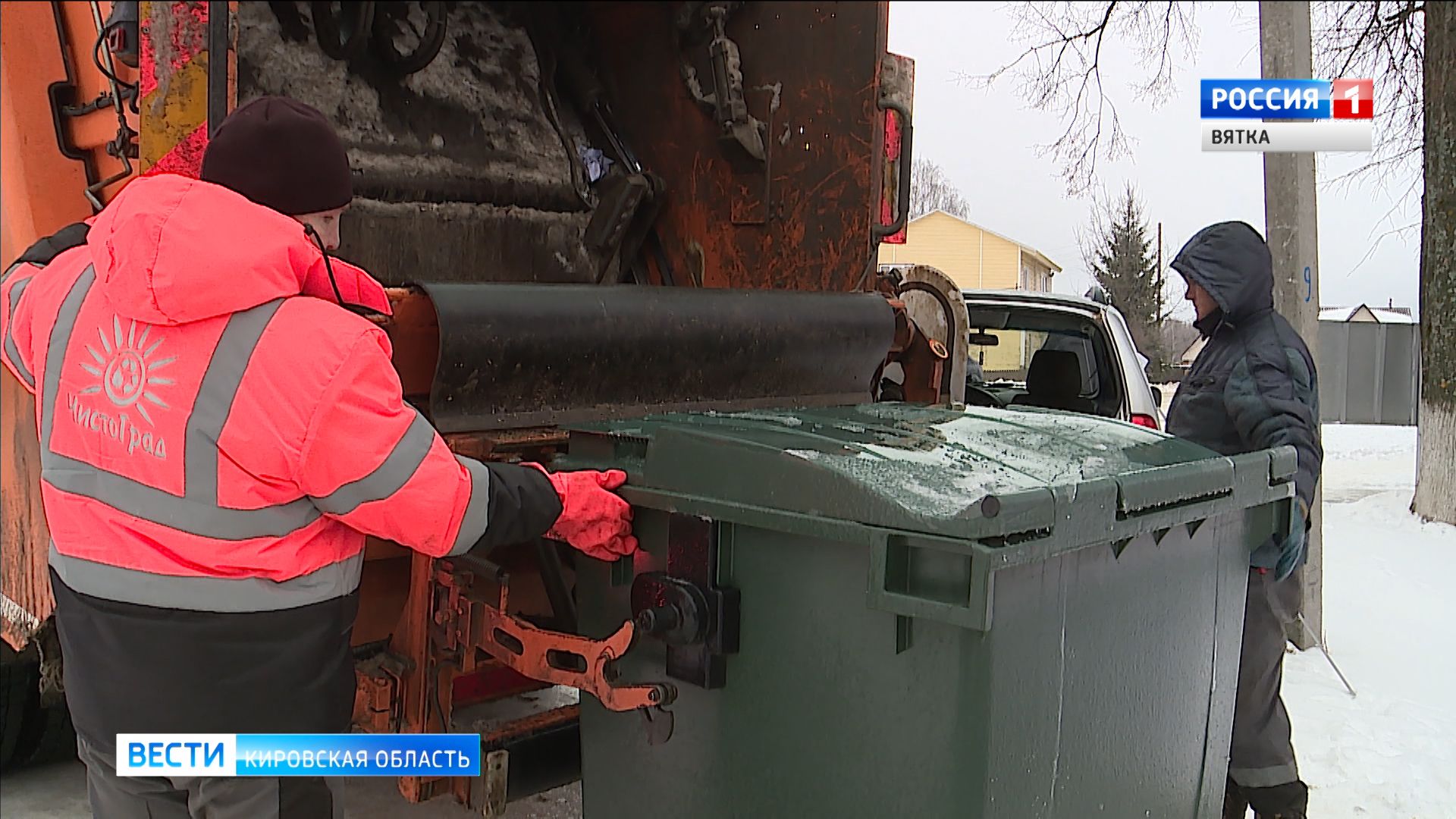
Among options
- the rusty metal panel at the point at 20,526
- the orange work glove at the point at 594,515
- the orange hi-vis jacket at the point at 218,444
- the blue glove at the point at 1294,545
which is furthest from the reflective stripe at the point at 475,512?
the blue glove at the point at 1294,545

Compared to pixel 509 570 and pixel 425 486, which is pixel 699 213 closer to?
pixel 509 570

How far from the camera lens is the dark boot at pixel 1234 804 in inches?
111

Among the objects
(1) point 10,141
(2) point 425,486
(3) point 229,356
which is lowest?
(2) point 425,486

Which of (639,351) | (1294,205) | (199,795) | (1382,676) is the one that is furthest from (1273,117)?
(199,795)

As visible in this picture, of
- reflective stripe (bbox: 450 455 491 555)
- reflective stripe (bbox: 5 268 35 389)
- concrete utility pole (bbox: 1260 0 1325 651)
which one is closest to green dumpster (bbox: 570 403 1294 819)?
reflective stripe (bbox: 450 455 491 555)

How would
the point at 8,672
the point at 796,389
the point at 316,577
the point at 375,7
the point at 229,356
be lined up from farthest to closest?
the point at 375,7, the point at 8,672, the point at 796,389, the point at 316,577, the point at 229,356

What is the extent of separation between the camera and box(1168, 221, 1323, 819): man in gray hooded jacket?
2.77 meters

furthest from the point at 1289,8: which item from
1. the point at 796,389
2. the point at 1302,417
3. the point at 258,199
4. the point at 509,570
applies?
the point at 258,199

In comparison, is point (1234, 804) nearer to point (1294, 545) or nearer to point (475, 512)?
point (1294, 545)

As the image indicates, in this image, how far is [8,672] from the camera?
308 centimetres

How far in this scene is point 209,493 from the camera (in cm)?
156

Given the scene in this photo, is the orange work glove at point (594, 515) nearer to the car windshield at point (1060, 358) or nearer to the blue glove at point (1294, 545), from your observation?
the blue glove at point (1294, 545)

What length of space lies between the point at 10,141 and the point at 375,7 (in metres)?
1.06

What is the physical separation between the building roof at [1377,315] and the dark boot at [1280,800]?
15.1 metres
